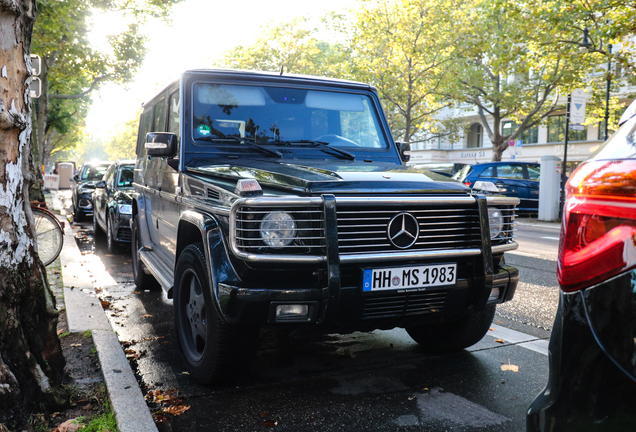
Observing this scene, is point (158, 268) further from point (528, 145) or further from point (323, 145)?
point (528, 145)

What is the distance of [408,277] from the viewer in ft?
10.7

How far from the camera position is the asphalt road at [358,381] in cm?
323

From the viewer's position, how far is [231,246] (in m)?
3.04

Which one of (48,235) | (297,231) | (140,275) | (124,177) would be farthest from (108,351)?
(124,177)

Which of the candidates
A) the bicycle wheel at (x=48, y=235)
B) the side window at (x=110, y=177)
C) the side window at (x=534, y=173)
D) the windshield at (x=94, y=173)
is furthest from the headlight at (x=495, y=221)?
the side window at (x=534, y=173)

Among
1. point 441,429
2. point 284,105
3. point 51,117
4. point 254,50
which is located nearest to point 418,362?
point 441,429

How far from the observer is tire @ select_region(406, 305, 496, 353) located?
13.5 ft

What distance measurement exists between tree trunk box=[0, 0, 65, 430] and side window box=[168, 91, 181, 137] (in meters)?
1.47

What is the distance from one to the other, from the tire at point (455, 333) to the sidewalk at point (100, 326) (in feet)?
7.14

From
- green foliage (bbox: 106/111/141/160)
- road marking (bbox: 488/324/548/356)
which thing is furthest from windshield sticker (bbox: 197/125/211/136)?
green foliage (bbox: 106/111/141/160)

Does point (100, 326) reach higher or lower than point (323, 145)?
lower

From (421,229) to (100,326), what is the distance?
9.37 feet

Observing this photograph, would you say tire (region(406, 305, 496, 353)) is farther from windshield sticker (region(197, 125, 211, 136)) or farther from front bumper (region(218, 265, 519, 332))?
windshield sticker (region(197, 125, 211, 136))

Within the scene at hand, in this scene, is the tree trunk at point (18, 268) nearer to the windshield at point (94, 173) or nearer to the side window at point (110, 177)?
the side window at point (110, 177)
